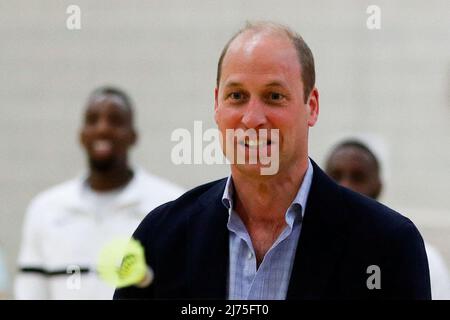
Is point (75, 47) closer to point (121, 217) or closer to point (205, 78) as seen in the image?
point (205, 78)

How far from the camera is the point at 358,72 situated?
140 inches

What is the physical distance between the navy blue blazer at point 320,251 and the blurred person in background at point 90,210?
1.13 metres

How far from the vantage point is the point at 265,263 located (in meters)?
1.64

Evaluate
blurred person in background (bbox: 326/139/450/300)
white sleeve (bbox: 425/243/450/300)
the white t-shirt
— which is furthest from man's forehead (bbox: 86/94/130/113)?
white sleeve (bbox: 425/243/450/300)

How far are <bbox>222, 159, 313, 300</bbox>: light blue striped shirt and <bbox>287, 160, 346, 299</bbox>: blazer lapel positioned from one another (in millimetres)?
15

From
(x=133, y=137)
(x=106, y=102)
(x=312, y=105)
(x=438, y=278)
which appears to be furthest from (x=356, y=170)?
(x=312, y=105)

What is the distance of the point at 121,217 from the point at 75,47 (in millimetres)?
886

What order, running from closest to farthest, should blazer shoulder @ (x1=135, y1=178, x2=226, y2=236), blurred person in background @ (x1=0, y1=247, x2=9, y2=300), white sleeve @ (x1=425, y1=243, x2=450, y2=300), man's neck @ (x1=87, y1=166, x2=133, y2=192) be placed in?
blazer shoulder @ (x1=135, y1=178, x2=226, y2=236), white sleeve @ (x1=425, y1=243, x2=450, y2=300), blurred person in background @ (x1=0, y1=247, x2=9, y2=300), man's neck @ (x1=87, y1=166, x2=133, y2=192)

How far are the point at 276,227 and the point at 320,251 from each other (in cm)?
9

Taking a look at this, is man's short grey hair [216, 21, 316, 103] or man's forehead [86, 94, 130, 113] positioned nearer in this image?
man's short grey hair [216, 21, 316, 103]

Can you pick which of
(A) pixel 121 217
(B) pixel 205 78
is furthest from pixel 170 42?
(A) pixel 121 217

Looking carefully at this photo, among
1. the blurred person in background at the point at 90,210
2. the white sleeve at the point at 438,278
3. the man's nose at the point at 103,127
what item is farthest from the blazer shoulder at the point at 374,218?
the man's nose at the point at 103,127

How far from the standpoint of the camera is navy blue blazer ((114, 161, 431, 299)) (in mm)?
1610

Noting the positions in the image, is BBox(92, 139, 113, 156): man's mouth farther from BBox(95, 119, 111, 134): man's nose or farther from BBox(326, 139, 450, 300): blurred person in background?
BBox(326, 139, 450, 300): blurred person in background
